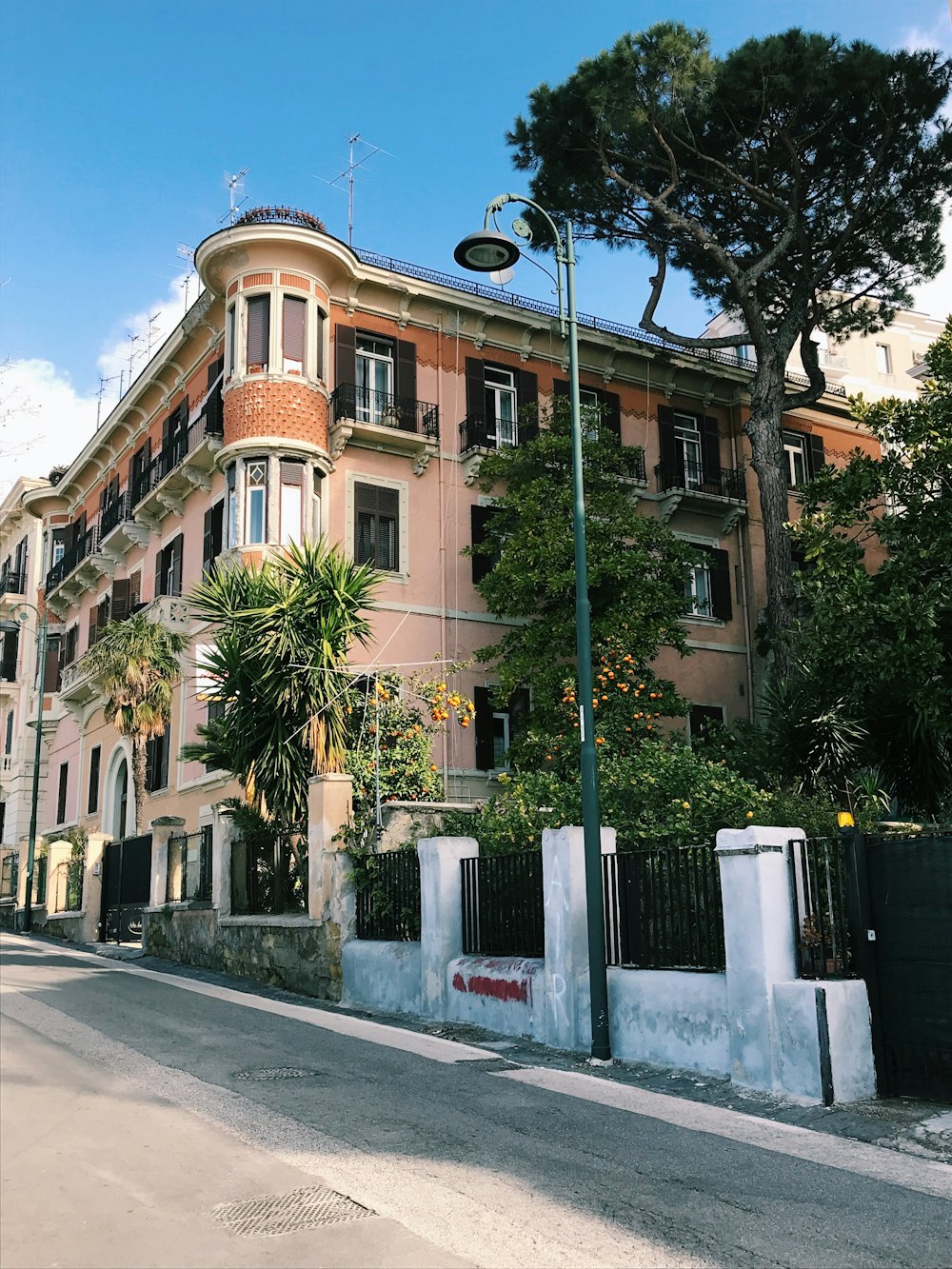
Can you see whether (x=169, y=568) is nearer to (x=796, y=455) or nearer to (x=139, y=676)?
(x=139, y=676)

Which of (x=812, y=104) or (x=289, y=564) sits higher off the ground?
(x=812, y=104)

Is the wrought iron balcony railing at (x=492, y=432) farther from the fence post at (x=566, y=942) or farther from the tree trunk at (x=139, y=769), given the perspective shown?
the fence post at (x=566, y=942)

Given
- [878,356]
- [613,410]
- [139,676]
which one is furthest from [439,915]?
[878,356]

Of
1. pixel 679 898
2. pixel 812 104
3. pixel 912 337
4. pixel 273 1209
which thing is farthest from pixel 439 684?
pixel 912 337

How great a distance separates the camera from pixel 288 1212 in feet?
18.5

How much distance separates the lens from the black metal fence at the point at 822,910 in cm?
871

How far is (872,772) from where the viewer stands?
18.8 m

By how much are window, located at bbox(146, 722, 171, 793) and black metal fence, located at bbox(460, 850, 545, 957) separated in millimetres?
17005

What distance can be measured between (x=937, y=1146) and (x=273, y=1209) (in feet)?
13.3

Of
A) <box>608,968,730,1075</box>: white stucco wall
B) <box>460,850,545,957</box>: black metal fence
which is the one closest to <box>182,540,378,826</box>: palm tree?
<box>460,850,545,957</box>: black metal fence

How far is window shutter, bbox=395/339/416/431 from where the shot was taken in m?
26.0

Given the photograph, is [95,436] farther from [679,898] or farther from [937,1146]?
[937,1146]

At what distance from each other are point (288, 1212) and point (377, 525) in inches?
818

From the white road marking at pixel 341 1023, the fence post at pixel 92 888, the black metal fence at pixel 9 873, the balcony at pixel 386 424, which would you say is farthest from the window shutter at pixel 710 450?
the black metal fence at pixel 9 873
